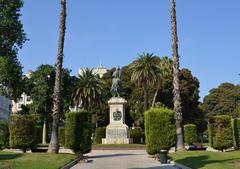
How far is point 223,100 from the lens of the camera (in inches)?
4326

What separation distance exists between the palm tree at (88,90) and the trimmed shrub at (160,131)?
170 ft

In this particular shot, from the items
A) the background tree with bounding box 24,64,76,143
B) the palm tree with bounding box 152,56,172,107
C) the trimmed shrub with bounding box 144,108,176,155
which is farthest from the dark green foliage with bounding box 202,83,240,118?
the trimmed shrub with bounding box 144,108,176,155

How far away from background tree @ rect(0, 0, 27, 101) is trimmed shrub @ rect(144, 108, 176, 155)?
21299mm

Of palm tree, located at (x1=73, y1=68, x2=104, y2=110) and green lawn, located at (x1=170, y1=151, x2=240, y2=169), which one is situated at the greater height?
palm tree, located at (x1=73, y1=68, x2=104, y2=110)

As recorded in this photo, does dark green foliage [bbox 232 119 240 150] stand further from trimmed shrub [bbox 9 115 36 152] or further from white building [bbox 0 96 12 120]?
white building [bbox 0 96 12 120]

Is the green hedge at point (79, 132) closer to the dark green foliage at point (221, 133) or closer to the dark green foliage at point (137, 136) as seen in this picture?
the dark green foliage at point (221, 133)

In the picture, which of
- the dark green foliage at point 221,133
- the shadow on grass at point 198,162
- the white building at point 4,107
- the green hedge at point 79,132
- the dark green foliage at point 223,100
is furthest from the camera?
the dark green foliage at point 223,100

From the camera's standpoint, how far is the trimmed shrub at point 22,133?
33156mm

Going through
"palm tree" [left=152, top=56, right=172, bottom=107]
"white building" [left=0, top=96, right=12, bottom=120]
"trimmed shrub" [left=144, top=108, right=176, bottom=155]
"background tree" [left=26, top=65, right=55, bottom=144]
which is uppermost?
"palm tree" [left=152, top=56, right=172, bottom=107]

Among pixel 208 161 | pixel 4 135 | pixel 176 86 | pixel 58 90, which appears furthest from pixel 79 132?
pixel 4 135

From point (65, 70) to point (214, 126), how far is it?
48.2 meters

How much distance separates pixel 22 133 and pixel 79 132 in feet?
15.9

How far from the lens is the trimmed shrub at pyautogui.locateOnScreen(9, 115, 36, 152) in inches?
1305

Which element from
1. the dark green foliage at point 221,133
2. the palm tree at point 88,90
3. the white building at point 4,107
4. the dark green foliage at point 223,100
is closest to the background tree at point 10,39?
the white building at point 4,107
